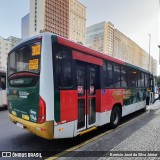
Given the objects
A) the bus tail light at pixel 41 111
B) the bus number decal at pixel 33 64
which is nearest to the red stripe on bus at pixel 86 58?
the bus number decal at pixel 33 64

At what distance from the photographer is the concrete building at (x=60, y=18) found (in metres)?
84.2

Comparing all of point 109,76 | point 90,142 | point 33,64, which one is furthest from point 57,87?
point 109,76

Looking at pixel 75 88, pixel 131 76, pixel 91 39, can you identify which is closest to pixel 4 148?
pixel 75 88

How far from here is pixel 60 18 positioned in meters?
92.9

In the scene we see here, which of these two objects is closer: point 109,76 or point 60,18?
point 109,76

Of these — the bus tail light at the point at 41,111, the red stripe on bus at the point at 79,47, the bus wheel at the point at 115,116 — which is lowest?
→ the bus wheel at the point at 115,116

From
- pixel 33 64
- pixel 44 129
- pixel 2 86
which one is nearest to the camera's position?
pixel 44 129

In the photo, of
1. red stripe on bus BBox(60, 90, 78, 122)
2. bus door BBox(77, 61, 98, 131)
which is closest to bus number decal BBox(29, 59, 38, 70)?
red stripe on bus BBox(60, 90, 78, 122)

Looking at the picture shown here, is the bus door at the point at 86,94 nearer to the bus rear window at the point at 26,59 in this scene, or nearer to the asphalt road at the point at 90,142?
the asphalt road at the point at 90,142

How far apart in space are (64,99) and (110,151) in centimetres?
178

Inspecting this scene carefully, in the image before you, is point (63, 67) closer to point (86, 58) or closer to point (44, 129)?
point (86, 58)

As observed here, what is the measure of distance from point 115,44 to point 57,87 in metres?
82.6

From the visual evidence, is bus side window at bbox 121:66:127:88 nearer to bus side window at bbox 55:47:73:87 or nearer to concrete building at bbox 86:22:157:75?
bus side window at bbox 55:47:73:87

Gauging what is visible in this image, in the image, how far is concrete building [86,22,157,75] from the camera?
81.4 metres
